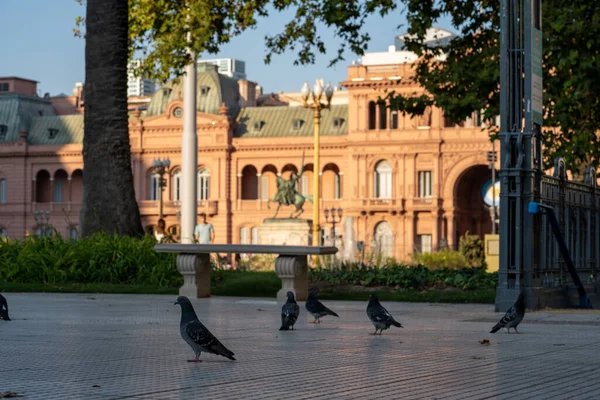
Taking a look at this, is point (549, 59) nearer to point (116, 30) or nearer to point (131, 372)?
point (116, 30)

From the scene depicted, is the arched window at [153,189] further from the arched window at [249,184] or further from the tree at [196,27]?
the tree at [196,27]

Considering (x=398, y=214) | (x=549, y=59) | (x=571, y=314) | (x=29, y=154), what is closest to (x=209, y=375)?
(x=571, y=314)

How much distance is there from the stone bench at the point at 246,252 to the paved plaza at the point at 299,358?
3.11 meters

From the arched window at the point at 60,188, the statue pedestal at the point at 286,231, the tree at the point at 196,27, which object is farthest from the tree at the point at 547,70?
the arched window at the point at 60,188

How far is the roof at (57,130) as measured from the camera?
94312 mm

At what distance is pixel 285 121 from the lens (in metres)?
88.4

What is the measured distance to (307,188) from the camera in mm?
88250

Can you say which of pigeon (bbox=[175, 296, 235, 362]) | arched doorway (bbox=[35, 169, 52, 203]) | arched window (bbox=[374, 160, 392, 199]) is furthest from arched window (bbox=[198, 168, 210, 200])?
pigeon (bbox=[175, 296, 235, 362])

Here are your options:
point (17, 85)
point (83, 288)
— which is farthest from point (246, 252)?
point (17, 85)

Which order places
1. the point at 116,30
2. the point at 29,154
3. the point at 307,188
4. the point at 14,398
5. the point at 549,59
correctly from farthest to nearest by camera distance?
the point at 29,154 → the point at 307,188 → the point at 549,59 → the point at 116,30 → the point at 14,398

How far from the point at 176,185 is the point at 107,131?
69.7 metres

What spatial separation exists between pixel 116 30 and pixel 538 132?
946 centimetres

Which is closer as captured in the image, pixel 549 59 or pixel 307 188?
pixel 549 59

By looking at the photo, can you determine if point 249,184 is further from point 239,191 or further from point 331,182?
point 331,182
